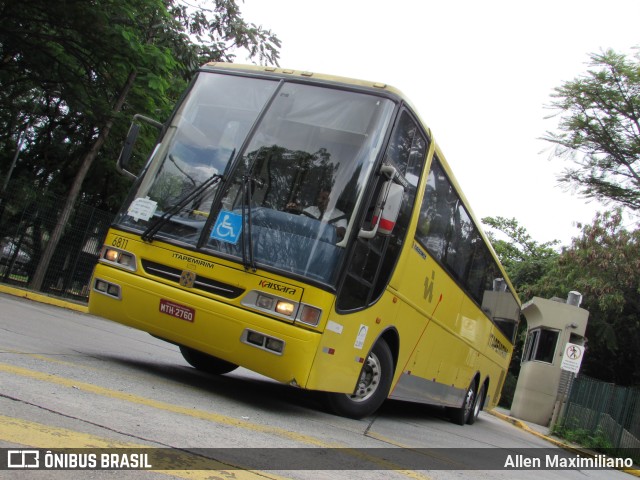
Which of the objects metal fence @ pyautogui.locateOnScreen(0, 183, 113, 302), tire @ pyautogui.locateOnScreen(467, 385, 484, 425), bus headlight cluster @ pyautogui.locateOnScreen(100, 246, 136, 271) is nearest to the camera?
bus headlight cluster @ pyautogui.locateOnScreen(100, 246, 136, 271)

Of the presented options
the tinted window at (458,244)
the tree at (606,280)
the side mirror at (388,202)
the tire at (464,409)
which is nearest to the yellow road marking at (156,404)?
the side mirror at (388,202)

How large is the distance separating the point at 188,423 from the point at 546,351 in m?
19.1

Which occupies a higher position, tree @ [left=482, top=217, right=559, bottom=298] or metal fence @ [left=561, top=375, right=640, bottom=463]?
tree @ [left=482, top=217, right=559, bottom=298]

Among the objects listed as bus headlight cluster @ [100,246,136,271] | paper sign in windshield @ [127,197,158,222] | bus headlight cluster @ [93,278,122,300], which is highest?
paper sign in windshield @ [127,197,158,222]

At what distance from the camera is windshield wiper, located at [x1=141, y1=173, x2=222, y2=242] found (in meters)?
6.92

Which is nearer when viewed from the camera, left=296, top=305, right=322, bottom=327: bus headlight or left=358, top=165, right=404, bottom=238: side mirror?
left=296, top=305, right=322, bottom=327: bus headlight

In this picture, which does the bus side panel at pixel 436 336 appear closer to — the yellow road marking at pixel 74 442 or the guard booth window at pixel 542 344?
the yellow road marking at pixel 74 442

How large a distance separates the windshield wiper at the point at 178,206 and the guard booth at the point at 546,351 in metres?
16.7

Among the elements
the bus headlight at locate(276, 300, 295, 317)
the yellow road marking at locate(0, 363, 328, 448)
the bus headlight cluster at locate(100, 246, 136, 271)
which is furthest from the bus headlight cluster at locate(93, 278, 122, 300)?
the bus headlight at locate(276, 300, 295, 317)

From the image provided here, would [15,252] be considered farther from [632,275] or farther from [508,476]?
[632,275]

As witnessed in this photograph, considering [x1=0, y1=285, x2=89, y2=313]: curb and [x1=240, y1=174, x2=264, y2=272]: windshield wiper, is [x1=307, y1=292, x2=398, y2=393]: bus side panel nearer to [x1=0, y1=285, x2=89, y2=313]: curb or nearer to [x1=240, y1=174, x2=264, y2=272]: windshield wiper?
[x1=240, y1=174, x2=264, y2=272]: windshield wiper

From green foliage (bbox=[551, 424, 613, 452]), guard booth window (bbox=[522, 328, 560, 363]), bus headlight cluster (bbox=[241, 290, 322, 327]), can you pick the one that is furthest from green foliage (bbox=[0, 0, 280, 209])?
green foliage (bbox=[551, 424, 613, 452])

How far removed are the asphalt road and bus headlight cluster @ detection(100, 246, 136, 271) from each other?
1.06 metres

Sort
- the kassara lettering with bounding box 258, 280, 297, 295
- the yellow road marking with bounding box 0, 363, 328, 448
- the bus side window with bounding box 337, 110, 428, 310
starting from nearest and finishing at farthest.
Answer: the yellow road marking with bounding box 0, 363, 328, 448
the kassara lettering with bounding box 258, 280, 297, 295
the bus side window with bounding box 337, 110, 428, 310
